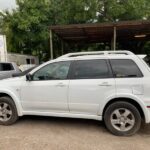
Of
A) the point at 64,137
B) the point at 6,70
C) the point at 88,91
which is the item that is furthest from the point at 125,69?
the point at 6,70

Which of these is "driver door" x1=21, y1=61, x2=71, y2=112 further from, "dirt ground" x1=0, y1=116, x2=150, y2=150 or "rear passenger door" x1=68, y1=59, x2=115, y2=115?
"dirt ground" x1=0, y1=116, x2=150, y2=150

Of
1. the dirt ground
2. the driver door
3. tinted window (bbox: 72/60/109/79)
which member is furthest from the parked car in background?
tinted window (bbox: 72/60/109/79)

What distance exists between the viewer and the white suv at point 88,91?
5035 millimetres

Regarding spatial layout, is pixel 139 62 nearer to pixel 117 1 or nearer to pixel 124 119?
pixel 124 119

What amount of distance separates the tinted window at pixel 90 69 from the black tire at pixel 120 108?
72 cm

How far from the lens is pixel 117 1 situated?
23453 mm

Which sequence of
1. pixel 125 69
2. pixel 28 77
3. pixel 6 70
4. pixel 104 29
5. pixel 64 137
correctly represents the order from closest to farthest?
1. pixel 64 137
2. pixel 125 69
3. pixel 28 77
4. pixel 6 70
5. pixel 104 29

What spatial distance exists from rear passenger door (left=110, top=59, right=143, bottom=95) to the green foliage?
18803mm

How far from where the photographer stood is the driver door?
543 cm

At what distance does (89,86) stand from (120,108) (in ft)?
2.79

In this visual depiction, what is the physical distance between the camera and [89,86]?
5.20 metres

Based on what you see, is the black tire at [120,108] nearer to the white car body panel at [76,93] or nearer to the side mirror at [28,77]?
the white car body panel at [76,93]

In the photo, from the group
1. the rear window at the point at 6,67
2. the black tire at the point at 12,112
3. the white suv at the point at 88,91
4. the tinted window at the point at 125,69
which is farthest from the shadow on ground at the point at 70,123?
the rear window at the point at 6,67

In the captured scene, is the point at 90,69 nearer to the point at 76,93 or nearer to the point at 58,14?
the point at 76,93
